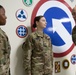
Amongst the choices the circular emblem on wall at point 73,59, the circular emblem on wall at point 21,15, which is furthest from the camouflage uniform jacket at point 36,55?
the circular emblem on wall at point 73,59

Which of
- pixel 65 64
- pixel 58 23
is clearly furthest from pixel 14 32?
pixel 65 64

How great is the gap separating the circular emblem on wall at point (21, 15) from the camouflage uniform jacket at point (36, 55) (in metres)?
0.24

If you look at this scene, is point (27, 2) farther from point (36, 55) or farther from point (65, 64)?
point (65, 64)

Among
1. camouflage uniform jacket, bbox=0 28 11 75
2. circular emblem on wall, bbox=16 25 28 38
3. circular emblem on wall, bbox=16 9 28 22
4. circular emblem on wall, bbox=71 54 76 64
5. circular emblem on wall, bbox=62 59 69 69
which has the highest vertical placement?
circular emblem on wall, bbox=16 9 28 22

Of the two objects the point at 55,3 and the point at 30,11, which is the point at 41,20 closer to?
the point at 30,11

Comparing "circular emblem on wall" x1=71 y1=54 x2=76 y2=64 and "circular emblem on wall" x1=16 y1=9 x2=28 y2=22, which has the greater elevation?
"circular emblem on wall" x1=16 y1=9 x2=28 y2=22

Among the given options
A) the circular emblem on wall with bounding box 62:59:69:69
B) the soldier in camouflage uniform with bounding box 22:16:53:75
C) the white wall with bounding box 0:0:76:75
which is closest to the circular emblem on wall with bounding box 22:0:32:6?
the white wall with bounding box 0:0:76:75

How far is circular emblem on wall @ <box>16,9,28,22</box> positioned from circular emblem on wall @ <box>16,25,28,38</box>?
89mm

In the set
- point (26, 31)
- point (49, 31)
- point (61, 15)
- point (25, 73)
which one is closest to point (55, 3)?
point (61, 15)

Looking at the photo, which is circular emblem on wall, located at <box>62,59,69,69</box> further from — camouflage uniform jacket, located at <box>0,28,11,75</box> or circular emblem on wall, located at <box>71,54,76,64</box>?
camouflage uniform jacket, located at <box>0,28,11,75</box>

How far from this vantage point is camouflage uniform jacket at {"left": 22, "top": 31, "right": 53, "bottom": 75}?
1957 mm

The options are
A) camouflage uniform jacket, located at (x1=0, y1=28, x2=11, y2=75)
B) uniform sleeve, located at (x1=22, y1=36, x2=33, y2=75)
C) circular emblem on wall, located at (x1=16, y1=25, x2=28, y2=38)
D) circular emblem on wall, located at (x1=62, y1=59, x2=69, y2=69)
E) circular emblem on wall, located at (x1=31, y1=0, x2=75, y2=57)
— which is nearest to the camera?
camouflage uniform jacket, located at (x1=0, y1=28, x2=11, y2=75)

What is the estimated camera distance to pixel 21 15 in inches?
83.7

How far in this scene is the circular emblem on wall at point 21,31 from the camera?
6.89 ft
